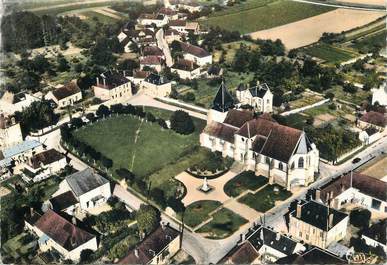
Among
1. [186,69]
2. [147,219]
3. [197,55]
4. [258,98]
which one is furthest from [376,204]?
[197,55]

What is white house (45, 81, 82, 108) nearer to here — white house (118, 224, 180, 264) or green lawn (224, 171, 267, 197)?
green lawn (224, 171, 267, 197)

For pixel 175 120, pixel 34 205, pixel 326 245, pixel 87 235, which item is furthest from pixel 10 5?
pixel 326 245

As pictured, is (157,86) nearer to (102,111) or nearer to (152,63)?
(102,111)

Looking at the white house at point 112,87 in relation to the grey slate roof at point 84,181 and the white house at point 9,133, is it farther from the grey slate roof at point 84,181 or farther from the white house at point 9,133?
the grey slate roof at point 84,181

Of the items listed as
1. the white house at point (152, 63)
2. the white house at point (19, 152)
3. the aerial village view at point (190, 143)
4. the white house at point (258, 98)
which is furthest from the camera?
the white house at point (152, 63)

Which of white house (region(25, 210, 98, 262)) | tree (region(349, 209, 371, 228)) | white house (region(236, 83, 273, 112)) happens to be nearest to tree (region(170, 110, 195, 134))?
white house (region(236, 83, 273, 112))

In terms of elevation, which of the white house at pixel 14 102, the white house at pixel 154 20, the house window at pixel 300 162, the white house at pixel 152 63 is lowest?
the house window at pixel 300 162

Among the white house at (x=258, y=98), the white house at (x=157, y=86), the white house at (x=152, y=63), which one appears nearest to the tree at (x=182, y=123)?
the white house at (x=258, y=98)
